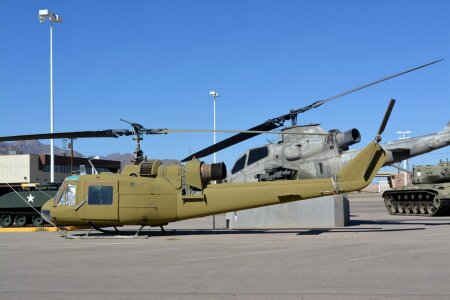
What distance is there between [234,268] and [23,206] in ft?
64.5

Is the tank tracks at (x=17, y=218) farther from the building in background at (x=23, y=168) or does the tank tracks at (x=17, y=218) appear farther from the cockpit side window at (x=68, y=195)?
the building in background at (x=23, y=168)

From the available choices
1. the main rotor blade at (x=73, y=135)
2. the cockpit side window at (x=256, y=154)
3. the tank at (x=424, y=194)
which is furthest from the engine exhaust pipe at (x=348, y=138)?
the tank at (x=424, y=194)

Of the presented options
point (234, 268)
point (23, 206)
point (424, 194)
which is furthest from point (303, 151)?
point (23, 206)

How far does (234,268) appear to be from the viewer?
10.0 meters

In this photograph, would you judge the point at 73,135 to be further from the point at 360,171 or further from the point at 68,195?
the point at 360,171

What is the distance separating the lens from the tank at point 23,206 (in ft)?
88.1

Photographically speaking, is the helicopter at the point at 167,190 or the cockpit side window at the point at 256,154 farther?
the cockpit side window at the point at 256,154

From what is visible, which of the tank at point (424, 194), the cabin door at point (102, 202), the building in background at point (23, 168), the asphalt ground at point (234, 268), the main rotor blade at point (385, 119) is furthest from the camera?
the building in background at point (23, 168)

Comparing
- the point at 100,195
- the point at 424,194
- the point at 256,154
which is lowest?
the point at 424,194

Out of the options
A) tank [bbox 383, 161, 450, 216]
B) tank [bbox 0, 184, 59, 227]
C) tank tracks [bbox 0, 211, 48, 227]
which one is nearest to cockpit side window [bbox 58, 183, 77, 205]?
tank [bbox 0, 184, 59, 227]

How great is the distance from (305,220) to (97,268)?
1179 centimetres

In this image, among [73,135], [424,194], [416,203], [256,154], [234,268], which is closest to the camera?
[234,268]

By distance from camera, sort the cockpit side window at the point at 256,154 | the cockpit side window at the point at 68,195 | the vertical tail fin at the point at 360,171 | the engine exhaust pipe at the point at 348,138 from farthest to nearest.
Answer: the cockpit side window at the point at 256,154 → the engine exhaust pipe at the point at 348,138 → the cockpit side window at the point at 68,195 → the vertical tail fin at the point at 360,171

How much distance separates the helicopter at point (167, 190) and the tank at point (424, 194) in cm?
1351
